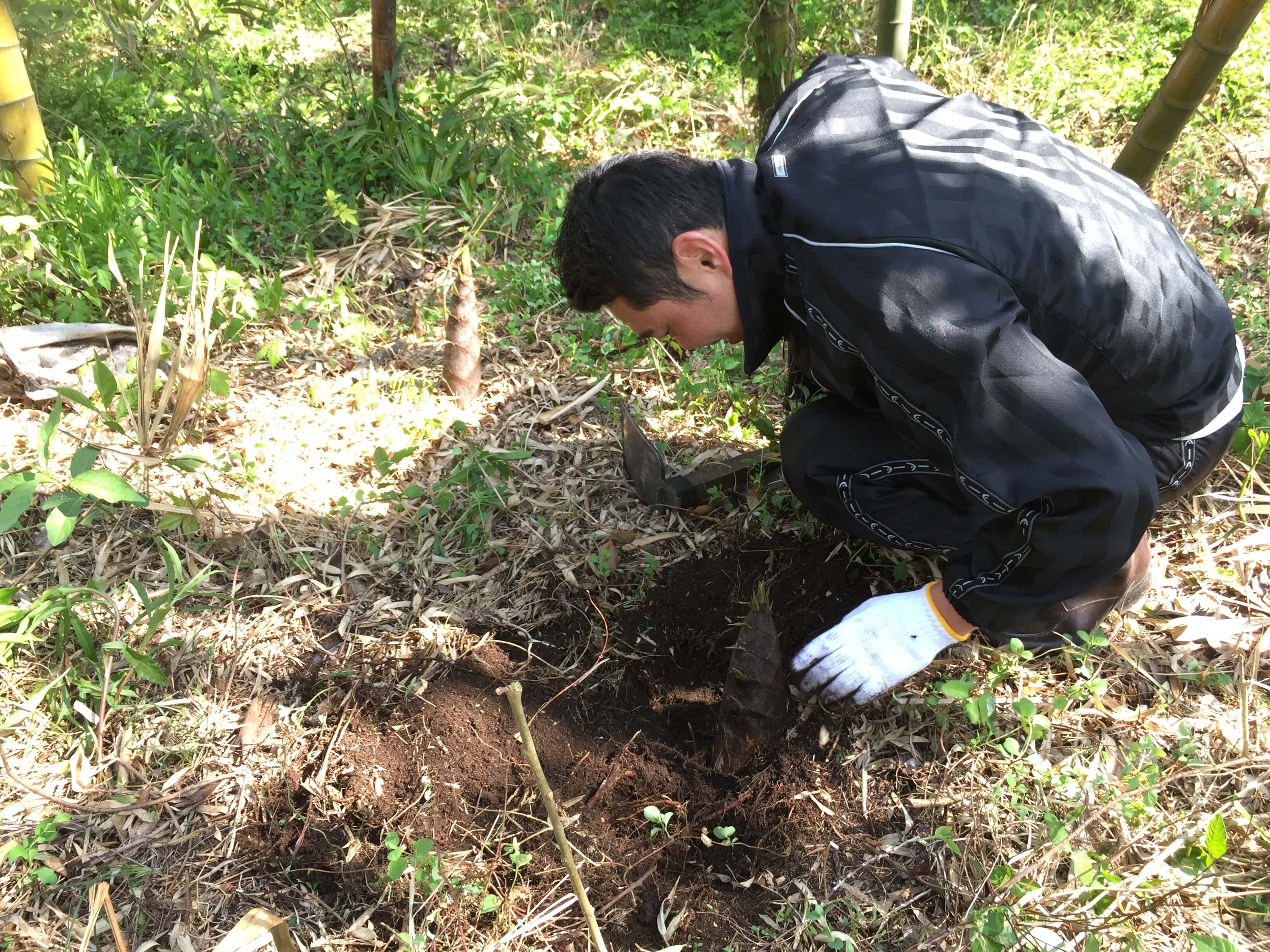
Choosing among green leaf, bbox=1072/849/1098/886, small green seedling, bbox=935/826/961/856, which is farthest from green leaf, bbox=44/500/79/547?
green leaf, bbox=1072/849/1098/886

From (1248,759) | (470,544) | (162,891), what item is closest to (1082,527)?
(1248,759)

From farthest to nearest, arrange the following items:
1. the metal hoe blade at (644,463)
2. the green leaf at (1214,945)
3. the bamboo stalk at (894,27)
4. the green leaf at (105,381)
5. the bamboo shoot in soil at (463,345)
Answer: the bamboo stalk at (894,27)
the bamboo shoot in soil at (463,345)
the metal hoe blade at (644,463)
the green leaf at (105,381)
the green leaf at (1214,945)

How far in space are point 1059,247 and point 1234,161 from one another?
8.96 ft

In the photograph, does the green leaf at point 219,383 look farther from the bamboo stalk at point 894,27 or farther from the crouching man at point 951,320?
the bamboo stalk at point 894,27

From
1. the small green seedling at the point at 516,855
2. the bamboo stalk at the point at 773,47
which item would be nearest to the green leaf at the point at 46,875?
the small green seedling at the point at 516,855

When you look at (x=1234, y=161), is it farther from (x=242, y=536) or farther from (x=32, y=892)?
(x=32, y=892)

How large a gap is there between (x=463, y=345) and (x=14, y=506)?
135 cm

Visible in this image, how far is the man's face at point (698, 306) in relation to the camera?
1734 mm

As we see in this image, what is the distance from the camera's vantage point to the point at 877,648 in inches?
75.9

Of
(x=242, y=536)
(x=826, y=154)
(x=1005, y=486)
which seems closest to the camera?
(x=1005, y=486)

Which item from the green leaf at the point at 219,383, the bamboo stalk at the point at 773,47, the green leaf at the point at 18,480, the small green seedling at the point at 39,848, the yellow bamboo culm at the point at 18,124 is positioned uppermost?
the bamboo stalk at the point at 773,47

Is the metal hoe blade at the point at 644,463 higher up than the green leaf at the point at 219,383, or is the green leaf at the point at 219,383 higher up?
the green leaf at the point at 219,383

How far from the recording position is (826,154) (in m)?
1.71

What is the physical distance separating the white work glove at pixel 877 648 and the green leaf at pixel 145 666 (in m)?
1.52
